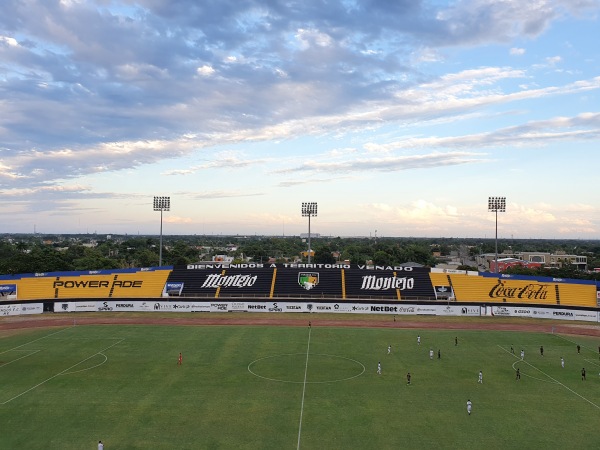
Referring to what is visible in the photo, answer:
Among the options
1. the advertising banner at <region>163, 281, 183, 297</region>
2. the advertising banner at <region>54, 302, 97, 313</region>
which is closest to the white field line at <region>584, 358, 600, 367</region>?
the advertising banner at <region>163, 281, 183, 297</region>

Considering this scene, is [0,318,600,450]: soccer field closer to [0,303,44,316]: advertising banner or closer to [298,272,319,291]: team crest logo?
[0,303,44,316]: advertising banner

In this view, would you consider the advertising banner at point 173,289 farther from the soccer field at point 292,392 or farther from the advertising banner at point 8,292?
the advertising banner at point 8,292

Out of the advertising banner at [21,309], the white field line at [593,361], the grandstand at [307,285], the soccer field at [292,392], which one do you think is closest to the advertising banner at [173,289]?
the grandstand at [307,285]

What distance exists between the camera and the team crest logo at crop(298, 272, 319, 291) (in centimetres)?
8291

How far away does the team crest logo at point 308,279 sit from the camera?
8291 centimetres

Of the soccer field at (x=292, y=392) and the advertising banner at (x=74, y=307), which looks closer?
the soccer field at (x=292, y=392)

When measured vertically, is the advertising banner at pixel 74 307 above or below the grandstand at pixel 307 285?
below

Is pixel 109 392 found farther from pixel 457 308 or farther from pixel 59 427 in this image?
pixel 457 308

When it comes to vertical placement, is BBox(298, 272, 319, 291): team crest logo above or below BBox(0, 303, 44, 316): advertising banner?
above

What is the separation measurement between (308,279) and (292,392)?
48148 mm

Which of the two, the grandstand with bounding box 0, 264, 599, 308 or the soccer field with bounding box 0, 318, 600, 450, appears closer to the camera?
the soccer field with bounding box 0, 318, 600, 450

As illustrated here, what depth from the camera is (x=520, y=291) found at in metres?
78.2

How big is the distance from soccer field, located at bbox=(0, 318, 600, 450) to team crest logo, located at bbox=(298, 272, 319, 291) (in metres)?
24.8

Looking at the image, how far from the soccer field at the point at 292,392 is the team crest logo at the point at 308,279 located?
81.4 feet
